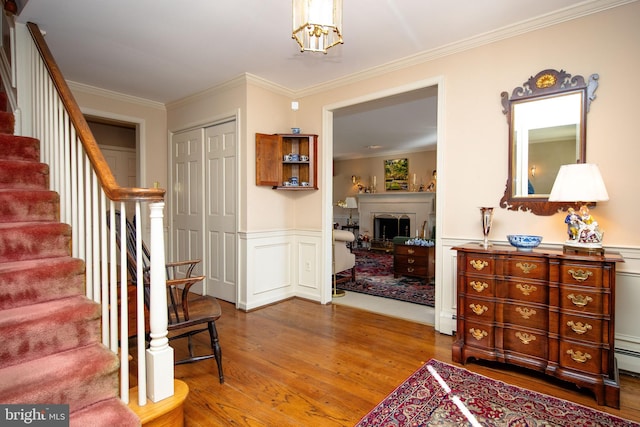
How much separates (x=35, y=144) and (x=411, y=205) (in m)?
7.72

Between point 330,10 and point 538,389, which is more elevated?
point 330,10

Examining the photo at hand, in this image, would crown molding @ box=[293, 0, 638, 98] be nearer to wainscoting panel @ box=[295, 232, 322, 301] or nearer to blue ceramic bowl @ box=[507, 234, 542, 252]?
blue ceramic bowl @ box=[507, 234, 542, 252]

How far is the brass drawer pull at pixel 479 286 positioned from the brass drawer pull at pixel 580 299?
503 mm

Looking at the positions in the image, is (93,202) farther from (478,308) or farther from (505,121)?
(505,121)

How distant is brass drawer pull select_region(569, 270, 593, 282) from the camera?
2045 mm

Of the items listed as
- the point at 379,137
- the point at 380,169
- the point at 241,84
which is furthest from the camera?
the point at 380,169

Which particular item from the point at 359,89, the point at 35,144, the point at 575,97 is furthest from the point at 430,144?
the point at 35,144

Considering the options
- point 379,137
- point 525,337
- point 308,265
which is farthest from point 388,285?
point 379,137

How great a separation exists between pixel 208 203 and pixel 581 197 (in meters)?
3.86

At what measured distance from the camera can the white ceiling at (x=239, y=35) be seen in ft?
8.02

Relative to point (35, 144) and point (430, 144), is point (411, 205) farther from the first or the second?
point (35, 144)

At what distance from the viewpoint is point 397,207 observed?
8891mm

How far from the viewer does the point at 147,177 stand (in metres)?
4.62

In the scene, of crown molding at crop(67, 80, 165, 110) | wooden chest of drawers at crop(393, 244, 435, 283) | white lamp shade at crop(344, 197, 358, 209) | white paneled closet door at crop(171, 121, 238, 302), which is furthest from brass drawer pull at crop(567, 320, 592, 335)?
white lamp shade at crop(344, 197, 358, 209)
